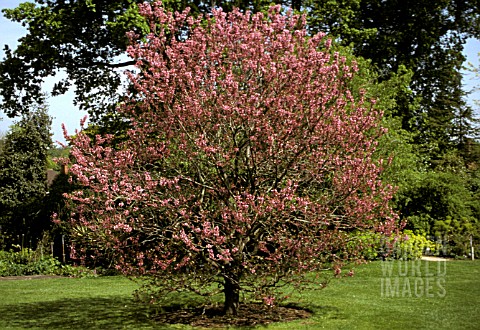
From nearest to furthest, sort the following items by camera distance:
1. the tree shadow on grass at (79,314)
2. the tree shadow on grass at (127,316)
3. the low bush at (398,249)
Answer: the tree shadow on grass at (127,316) < the tree shadow on grass at (79,314) < the low bush at (398,249)

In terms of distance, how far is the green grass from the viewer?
9297 mm

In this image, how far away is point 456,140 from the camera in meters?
30.5

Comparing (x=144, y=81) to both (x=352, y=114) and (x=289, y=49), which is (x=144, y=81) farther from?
(x=352, y=114)

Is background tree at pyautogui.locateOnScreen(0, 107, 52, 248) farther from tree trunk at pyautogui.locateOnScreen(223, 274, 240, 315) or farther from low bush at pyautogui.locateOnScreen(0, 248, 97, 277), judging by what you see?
tree trunk at pyautogui.locateOnScreen(223, 274, 240, 315)

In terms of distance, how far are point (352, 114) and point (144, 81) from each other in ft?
10.7

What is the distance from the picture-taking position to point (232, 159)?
897cm

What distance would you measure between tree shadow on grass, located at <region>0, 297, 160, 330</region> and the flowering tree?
3.95 ft

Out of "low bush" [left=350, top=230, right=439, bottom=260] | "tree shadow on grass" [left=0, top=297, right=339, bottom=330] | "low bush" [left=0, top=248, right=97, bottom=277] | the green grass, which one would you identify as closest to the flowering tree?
"tree shadow on grass" [left=0, top=297, right=339, bottom=330]

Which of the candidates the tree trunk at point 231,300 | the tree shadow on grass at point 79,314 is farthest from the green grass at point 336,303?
the tree trunk at point 231,300

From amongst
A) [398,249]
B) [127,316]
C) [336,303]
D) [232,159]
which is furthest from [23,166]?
[232,159]

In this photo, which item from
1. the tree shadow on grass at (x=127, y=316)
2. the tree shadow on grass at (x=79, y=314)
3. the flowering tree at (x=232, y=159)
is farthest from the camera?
the tree shadow on grass at (x=79, y=314)

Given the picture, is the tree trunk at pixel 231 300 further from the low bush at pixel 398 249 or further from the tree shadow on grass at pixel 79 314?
the low bush at pixel 398 249

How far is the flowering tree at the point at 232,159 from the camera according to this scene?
8.46 meters

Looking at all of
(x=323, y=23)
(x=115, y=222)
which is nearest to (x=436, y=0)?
(x=323, y=23)
